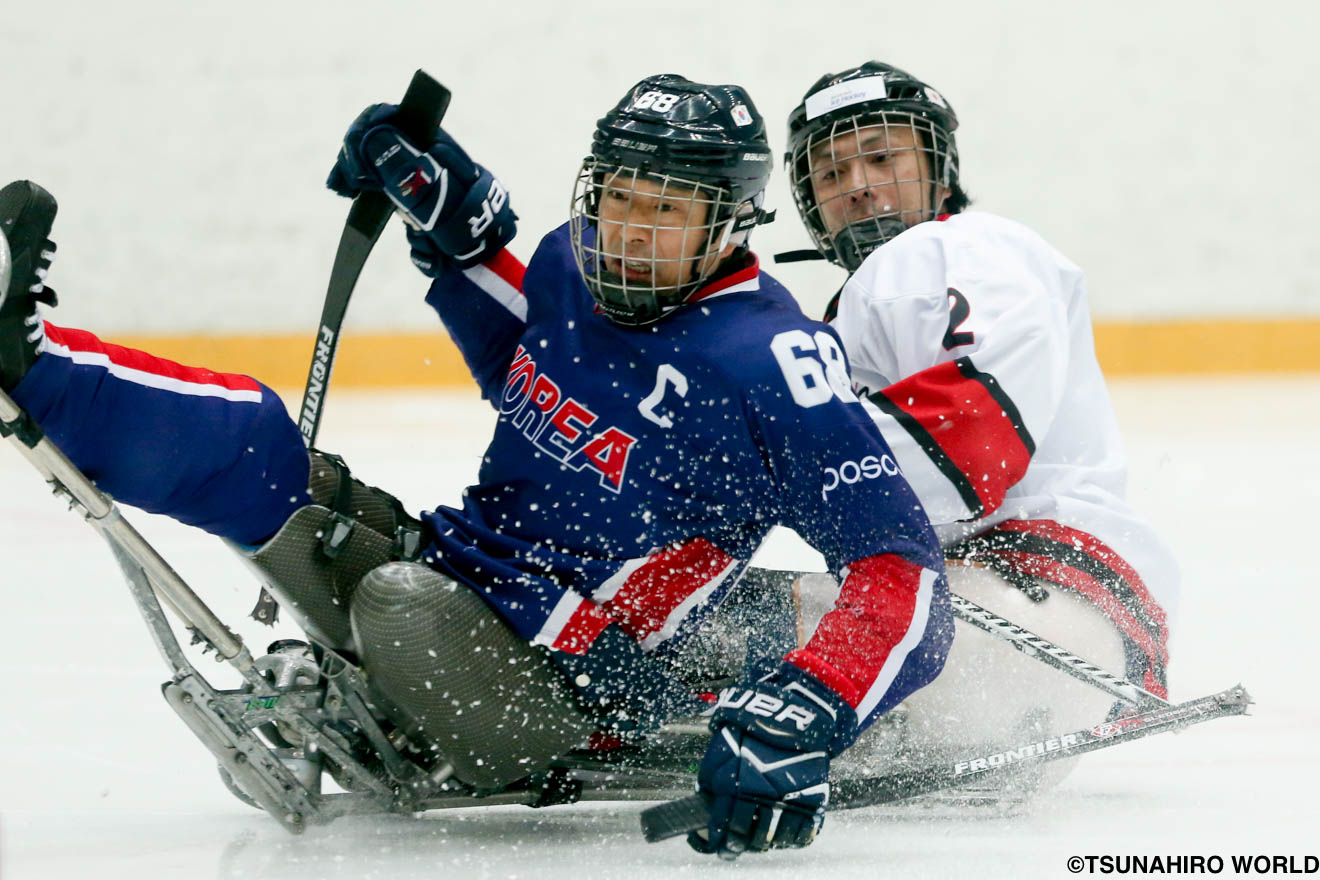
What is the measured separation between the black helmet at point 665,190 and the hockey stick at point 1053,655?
570 mm

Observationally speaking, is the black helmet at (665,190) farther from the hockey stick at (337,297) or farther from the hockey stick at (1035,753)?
the hockey stick at (1035,753)

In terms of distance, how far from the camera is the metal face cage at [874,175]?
245cm

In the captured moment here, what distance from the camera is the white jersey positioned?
6.78 feet

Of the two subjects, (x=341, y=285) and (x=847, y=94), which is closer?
(x=341, y=285)

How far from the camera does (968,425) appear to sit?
2057 millimetres

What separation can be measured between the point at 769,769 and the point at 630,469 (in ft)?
1.30

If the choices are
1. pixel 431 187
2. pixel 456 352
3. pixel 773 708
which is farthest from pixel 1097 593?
pixel 456 352

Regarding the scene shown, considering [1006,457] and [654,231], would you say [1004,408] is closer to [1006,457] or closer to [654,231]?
[1006,457]

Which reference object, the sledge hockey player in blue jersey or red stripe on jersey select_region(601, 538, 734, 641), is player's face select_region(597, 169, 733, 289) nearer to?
the sledge hockey player in blue jersey

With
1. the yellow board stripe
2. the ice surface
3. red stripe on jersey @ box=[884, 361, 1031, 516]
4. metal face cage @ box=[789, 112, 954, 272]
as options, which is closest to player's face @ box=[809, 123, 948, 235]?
metal face cage @ box=[789, 112, 954, 272]

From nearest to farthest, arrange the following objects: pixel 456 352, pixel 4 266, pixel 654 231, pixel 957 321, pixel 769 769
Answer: pixel 4 266, pixel 769 769, pixel 654 231, pixel 957 321, pixel 456 352

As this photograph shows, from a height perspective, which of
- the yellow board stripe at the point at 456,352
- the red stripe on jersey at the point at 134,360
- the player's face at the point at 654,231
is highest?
the player's face at the point at 654,231

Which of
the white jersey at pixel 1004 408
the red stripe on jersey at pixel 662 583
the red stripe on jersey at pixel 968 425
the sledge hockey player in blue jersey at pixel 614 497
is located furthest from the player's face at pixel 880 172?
the red stripe on jersey at pixel 662 583

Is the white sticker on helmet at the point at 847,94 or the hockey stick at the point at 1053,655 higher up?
the white sticker on helmet at the point at 847,94
